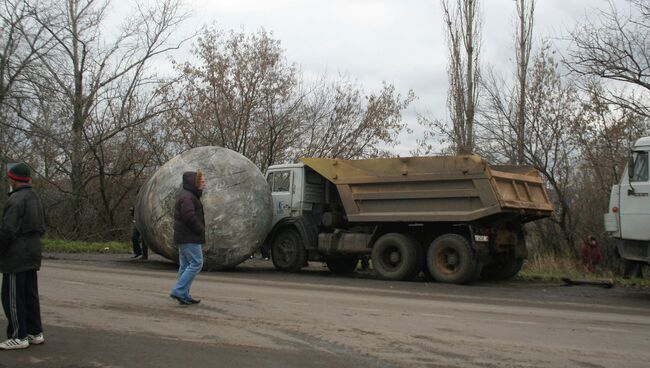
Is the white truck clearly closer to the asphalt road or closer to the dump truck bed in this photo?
the asphalt road

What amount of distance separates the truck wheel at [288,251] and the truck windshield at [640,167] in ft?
25.7

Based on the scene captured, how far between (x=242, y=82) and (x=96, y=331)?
21.0m

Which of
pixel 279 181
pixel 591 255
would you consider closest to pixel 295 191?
pixel 279 181

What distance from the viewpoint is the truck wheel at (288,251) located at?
1658 cm

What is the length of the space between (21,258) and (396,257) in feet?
33.5

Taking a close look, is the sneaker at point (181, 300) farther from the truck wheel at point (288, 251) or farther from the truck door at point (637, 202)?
the truck door at point (637, 202)

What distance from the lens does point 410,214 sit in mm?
14859

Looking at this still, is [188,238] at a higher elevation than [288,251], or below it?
higher

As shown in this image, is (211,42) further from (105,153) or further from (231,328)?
(231,328)

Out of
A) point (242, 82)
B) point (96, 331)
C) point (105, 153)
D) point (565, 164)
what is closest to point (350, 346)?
point (96, 331)

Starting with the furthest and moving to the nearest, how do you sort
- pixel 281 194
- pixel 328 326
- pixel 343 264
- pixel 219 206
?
1. pixel 343 264
2. pixel 281 194
3. pixel 219 206
4. pixel 328 326

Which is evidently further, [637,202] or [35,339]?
[637,202]

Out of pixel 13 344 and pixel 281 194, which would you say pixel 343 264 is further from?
pixel 13 344

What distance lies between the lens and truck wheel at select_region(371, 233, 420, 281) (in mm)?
14859
